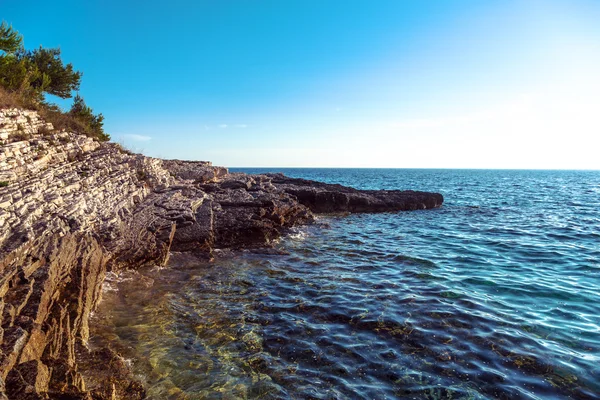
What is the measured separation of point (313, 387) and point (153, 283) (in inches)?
333

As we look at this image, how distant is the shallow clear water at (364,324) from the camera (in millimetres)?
7180

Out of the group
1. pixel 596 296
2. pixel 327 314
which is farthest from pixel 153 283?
pixel 596 296

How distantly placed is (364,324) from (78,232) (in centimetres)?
1057

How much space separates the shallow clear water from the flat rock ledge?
3.38 feet

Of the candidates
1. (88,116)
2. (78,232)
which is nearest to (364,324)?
(78,232)

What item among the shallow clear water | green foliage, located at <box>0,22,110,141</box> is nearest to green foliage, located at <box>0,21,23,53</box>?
green foliage, located at <box>0,22,110,141</box>

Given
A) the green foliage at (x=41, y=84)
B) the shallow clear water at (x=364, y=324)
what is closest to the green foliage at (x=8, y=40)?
A: the green foliage at (x=41, y=84)

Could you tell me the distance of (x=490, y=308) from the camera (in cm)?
1088

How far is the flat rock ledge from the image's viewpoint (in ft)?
21.4

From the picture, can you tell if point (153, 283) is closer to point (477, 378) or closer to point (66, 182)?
point (66, 182)

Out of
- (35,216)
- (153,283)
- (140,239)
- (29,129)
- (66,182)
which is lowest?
(153,283)

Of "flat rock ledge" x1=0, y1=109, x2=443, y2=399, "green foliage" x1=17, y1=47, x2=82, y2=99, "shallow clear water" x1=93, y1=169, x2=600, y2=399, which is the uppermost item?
"green foliage" x1=17, y1=47, x2=82, y2=99

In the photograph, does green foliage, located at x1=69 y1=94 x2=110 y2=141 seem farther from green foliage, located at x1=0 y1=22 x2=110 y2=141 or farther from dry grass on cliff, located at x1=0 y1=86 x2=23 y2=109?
dry grass on cliff, located at x1=0 y1=86 x2=23 y2=109

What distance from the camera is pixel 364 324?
9828mm
